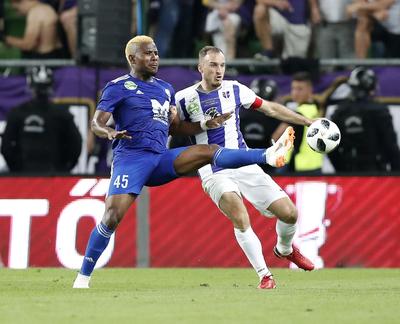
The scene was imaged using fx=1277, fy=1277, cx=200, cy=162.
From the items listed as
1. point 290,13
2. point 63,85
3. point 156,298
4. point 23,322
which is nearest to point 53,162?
point 63,85

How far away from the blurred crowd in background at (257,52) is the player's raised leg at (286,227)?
3.28 metres

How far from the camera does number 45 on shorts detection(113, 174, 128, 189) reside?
11.5 metres

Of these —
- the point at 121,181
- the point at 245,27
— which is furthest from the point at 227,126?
the point at 245,27

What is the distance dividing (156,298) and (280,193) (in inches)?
101

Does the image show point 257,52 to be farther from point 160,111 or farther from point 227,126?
point 160,111

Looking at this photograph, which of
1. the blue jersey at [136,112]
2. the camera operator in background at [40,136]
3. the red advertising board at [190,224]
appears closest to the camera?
the blue jersey at [136,112]

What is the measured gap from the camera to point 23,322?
8641 millimetres

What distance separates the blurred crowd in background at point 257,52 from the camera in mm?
16547

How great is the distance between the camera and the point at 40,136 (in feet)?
55.5

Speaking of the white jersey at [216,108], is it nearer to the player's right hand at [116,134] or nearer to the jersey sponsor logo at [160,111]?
the jersey sponsor logo at [160,111]

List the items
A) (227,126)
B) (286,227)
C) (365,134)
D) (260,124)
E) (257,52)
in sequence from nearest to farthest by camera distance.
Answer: (227,126)
(286,227)
(365,134)
(260,124)
(257,52)

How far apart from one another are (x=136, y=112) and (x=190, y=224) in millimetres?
4383

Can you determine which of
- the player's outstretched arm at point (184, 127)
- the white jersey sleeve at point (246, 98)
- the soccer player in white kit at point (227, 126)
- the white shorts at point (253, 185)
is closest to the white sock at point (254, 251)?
the soccer player in white kit at point (227, 126)

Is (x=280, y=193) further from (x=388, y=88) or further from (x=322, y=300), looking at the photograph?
(x=388, y=88)
